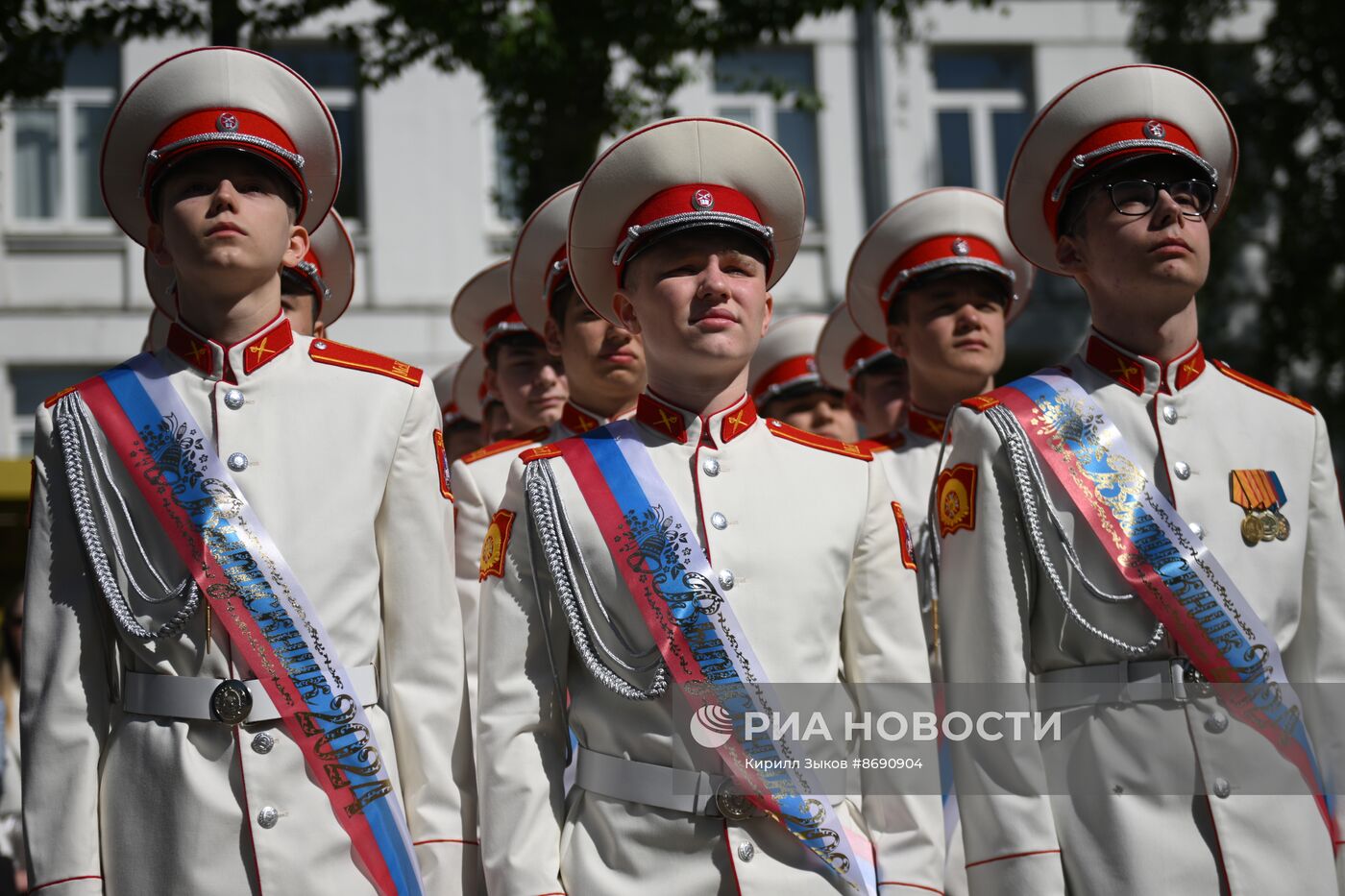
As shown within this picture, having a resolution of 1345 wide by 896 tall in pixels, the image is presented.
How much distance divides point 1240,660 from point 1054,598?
1.24ft

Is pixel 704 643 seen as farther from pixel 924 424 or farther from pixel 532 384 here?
pixel 532 384

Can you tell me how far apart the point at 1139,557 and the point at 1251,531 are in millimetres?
271

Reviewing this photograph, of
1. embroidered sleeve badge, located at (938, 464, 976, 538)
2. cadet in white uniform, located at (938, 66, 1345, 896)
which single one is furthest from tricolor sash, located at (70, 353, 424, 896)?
embroidered sleeve badge, located at (938, 464, 976, 538)

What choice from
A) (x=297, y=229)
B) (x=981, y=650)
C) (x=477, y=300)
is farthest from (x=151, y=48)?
(x=981, y=650)

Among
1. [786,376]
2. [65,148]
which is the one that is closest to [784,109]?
[65,148]

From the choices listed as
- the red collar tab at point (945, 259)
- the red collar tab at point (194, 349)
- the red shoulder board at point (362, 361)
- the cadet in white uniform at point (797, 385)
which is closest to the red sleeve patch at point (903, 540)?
the red shoulder board at point (362, 361)

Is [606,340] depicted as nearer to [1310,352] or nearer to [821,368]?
[821,368]

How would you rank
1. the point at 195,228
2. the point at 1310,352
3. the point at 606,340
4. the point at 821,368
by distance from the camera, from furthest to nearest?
1. the point at 1310,352
2. the point at 821,368
3. the point at 606,340
4. the point at 195,228

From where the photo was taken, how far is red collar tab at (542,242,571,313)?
4.77 meters

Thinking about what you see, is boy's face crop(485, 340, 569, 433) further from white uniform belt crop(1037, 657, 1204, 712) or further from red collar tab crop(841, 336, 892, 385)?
white uniform belt crop(1037, 657, 1204, 712)

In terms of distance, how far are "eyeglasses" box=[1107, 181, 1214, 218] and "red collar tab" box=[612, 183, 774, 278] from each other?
0.75m

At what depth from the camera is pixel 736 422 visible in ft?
10.8

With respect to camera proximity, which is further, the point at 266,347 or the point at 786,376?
the point at 786,376

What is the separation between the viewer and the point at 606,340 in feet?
15.3
